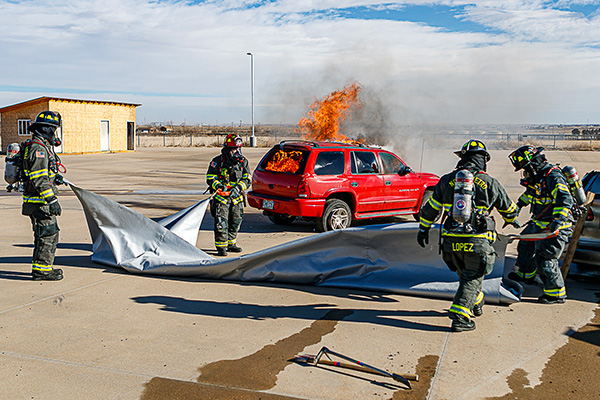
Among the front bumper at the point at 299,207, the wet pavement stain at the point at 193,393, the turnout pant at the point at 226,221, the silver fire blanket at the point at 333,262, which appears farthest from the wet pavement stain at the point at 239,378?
the front bumper at the point at 299,207

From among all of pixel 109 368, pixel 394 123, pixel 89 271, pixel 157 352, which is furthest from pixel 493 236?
pixel 394 123

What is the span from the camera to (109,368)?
184 inches

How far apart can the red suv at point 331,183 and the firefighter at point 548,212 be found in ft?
14.3

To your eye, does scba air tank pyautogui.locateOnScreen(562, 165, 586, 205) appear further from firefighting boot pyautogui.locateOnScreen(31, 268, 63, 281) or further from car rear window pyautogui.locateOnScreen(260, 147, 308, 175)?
firefighting boot pyautogui.locateOnScreen(31, 268, 63, 281)

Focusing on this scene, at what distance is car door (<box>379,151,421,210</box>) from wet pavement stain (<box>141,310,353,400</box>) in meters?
6.57

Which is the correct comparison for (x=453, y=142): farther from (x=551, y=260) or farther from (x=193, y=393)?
(x=193, y=393)

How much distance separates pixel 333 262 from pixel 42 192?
A: 3.82 metres

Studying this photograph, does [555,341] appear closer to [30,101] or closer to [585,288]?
[585,288]

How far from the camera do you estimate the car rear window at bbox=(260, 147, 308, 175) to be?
10758mm

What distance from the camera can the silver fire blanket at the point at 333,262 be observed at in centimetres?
689

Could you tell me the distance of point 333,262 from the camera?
7312mm

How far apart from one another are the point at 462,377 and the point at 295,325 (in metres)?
1.86

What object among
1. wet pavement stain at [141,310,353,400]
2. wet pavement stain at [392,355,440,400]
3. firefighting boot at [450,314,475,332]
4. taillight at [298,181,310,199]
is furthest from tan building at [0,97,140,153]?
wet pavement stain at [392,355,440,400]

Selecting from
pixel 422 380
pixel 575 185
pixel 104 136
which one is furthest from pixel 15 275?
pixel 104 136
